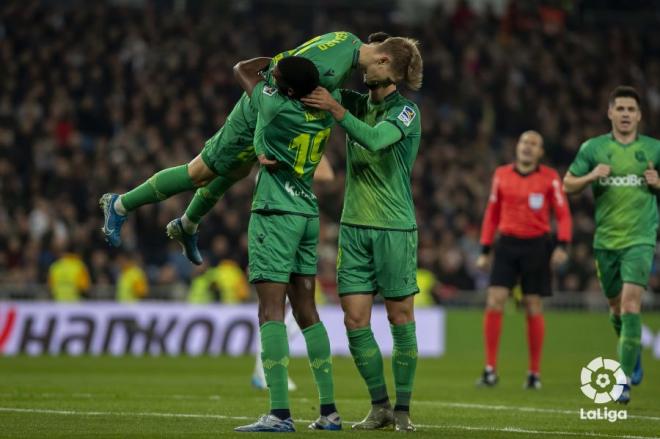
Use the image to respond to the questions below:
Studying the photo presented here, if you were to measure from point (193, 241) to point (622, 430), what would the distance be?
3.46 metres

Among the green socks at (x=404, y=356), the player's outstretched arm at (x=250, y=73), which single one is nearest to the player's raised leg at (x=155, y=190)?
the player's outstretched arm at (x=250, y=73)

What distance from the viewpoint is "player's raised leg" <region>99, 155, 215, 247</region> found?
9055mm

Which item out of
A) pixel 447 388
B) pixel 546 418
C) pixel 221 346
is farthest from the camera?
pixel 221 346

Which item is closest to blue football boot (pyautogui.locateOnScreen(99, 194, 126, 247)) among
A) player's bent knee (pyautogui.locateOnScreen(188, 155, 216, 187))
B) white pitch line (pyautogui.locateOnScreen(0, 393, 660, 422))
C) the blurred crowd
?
player's bent knee (pyautogui.locateOnScreen(188, 155, 216, 187))

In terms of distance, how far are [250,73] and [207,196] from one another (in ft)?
3.79

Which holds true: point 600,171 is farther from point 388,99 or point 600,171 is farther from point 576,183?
point 388,99

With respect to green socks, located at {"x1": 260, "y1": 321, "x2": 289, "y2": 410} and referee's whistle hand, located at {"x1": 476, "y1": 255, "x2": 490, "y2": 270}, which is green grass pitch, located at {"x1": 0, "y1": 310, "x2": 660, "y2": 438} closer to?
green socks, located at {"x1": 260, "y1": 321, "x2": 289, "y2": 410}

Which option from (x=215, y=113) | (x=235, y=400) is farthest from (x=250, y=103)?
(x=215, y=113)

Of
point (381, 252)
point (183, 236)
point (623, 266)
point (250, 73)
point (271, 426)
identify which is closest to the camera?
point (271, 426)

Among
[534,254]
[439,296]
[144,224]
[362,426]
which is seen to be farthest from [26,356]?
[362,426]

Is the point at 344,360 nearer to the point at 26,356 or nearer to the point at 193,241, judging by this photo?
the point at 26,356

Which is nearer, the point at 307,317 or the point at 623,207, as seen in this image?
the point at 307,317

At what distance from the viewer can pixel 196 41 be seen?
2738cm

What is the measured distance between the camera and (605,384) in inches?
461
